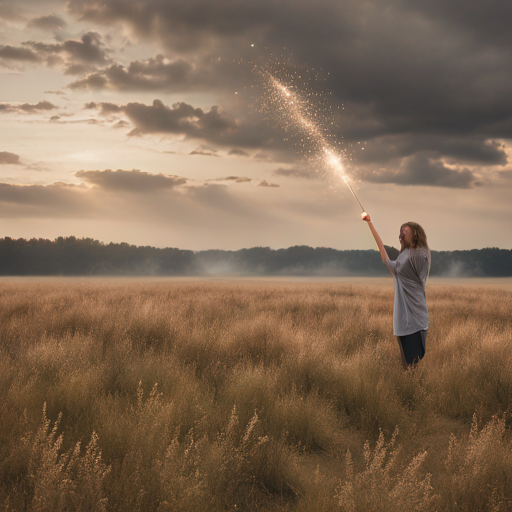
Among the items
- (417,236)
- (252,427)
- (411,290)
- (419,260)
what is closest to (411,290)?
(411,290)

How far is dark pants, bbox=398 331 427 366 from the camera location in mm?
5629

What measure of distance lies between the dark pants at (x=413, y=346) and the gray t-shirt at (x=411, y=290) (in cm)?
13

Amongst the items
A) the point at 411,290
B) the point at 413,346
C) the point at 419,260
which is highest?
the point at 419,260

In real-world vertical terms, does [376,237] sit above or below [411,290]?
above

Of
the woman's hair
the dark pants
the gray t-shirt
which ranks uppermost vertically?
the woman's hair

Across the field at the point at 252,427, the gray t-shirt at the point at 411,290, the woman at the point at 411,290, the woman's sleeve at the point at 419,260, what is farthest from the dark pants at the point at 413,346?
the woman's sleeve at the point at 419,260

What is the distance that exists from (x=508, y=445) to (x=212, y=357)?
4.17 metres

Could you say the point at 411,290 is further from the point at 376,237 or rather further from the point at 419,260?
the point at 376,237

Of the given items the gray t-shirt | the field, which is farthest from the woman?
the field

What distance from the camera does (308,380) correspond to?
18.4 ft

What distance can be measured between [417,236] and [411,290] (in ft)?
2.56

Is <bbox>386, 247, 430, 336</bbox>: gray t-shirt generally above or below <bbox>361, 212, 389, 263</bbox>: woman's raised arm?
below

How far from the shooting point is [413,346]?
18.6 feet

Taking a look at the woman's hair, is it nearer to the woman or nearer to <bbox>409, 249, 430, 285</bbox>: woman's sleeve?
the woman
